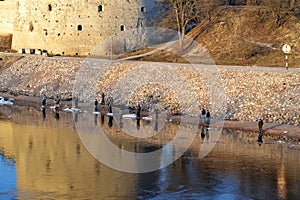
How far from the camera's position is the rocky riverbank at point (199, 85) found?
28484 mm

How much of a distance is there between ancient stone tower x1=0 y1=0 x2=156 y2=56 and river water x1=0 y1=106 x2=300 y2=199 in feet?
61.7

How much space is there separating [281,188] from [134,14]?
29.1 m

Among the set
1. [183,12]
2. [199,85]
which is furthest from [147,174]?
[183,12]

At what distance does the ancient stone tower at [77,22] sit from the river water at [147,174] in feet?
61.7

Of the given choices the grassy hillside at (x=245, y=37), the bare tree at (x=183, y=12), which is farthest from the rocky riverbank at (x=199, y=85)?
the bare tree at (x=183, y=12)

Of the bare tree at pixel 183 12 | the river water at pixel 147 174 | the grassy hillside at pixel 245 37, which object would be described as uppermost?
the bare tree at pixel 183 12

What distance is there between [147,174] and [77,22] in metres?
26.5

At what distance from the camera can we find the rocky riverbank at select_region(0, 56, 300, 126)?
1121 inches

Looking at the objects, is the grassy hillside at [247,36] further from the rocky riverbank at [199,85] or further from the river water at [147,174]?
the river water at [147,174]

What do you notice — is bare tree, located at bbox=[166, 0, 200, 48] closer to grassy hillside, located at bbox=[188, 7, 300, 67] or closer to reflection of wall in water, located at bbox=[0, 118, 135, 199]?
grassy hillside, located at bbox=[188, 7, 300, 67]

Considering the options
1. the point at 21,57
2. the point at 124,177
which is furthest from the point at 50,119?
the point at 21,57

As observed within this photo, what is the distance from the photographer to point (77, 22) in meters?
44.8

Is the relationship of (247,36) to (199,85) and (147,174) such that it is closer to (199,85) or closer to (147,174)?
(199,85)

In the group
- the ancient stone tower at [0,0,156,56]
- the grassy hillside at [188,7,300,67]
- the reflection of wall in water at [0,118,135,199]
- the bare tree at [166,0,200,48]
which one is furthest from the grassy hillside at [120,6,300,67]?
the reflection of wall in water at [0,118,135,199]
